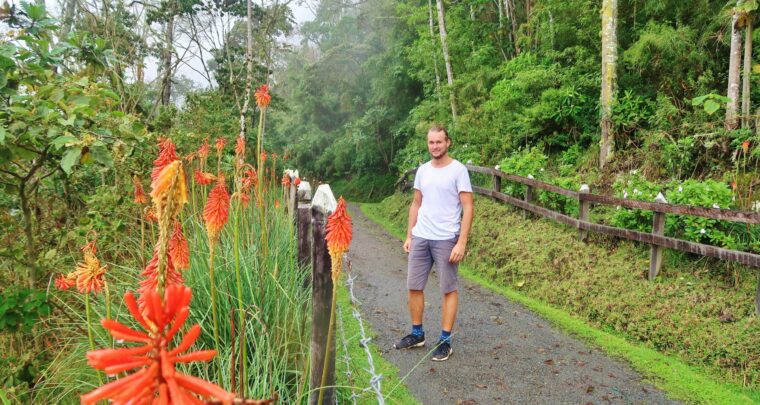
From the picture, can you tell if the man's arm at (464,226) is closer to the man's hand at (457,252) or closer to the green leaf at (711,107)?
the man's hand at (457,252)

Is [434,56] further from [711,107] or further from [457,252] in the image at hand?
[457,252]

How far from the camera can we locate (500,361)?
420 centimetres

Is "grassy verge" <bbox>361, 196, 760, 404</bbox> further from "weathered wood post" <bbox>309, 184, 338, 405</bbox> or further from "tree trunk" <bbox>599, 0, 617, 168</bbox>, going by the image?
"weathered wood post" <bbox>309, 184, 338, 405</bbox>

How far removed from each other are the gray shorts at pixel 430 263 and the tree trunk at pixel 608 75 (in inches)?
205

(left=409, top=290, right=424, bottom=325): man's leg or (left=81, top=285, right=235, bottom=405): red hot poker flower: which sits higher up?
(left=81, top=285, right=235, bottom=405): red hot poker flower

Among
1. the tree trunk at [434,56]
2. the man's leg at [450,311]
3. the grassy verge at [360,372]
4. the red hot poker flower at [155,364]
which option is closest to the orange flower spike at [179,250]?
the red hot poker flower at [155,364]

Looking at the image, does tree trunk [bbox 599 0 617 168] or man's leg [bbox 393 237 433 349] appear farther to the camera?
tree trunk [bbox 599 0 617 168]

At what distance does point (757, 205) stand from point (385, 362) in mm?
4187

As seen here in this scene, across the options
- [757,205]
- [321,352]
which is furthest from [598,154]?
[321,352]

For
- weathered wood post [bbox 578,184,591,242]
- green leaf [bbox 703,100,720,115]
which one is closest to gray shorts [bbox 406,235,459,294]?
weathered wood post [bbox 578,184,591,242]

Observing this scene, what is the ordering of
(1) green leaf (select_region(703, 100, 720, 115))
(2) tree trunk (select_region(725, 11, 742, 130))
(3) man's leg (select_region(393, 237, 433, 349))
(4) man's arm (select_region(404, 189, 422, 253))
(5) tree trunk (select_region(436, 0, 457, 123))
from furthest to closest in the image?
(5) tree trunk (select_region(436, 0, 457, 123)) < (2) tree trunk (select_region(725, 11, 742, 130)) < (1) green leaf (select_region(703, 100, 720, 115)) < (4) man's arm (select_region(404, 189, 422, 253)) < (3) man's leg (select_region(393, 237, 433, 349))

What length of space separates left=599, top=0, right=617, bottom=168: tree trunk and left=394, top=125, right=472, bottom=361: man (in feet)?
16.7

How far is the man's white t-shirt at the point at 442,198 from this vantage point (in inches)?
152

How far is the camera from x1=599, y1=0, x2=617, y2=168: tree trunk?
7797 mm
